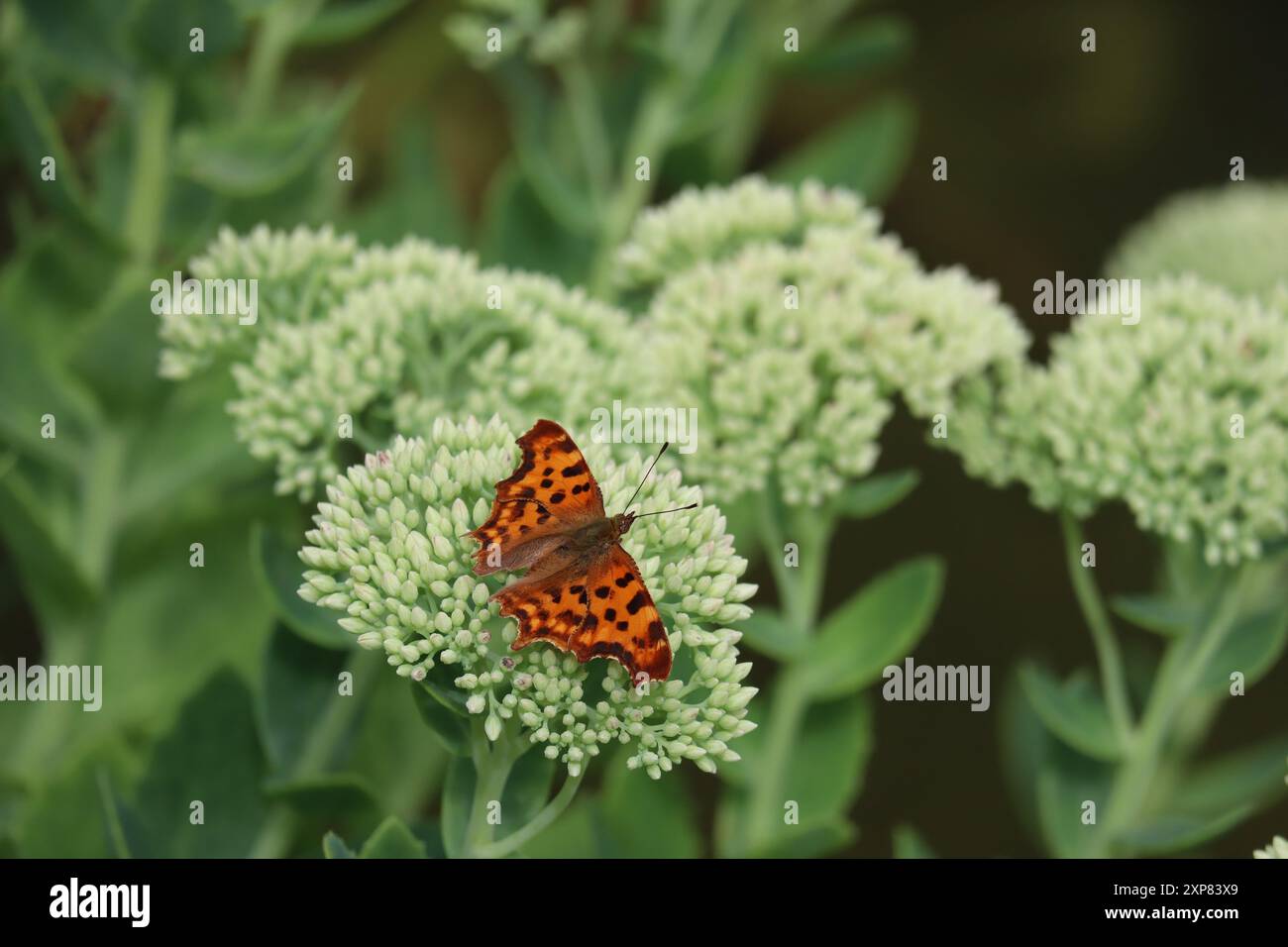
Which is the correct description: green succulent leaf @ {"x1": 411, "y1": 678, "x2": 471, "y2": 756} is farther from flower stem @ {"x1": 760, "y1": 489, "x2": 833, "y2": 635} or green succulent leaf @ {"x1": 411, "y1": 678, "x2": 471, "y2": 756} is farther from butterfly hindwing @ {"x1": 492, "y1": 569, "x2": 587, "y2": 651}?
flower stem @ {"x1": 760, "y1": 489, "x2": 833, "y2": 635}

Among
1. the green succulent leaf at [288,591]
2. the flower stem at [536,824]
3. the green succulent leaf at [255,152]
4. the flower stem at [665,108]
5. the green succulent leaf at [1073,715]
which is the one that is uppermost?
the flower stem at [665,108]

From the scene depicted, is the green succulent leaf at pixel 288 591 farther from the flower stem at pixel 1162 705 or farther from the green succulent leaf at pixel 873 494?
the flower stem at pixel 1162 705

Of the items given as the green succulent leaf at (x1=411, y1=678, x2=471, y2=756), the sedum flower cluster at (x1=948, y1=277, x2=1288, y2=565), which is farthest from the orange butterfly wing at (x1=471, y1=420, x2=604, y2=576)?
the sedum flower cluster at (x1=948, y1=277, x2=1288, y2=565)

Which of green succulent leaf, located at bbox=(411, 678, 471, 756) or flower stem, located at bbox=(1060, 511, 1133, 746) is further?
flower stem, located at bbox=(1060, 511, 1133, 746)

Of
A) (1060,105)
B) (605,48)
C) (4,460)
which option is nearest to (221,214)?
(4,460)

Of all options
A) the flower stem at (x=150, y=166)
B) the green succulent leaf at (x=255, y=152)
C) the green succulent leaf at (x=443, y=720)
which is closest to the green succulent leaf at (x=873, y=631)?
the green succulent leaf at (x=443, y=720)

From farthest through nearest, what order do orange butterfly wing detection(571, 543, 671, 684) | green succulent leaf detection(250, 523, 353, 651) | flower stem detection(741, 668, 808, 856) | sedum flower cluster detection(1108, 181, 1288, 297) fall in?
1. sedum flower cluster detection(1108, 181, 1288, 297)
2. flower stem detection(741, 668, 808, 856)
3. green succulent leaf detection(250, 523, 353, 651)
4. orange butterfly wing detection(571, 543, 671, 684)

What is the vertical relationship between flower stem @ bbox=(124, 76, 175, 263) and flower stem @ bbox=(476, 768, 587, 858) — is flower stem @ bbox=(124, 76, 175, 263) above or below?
above
